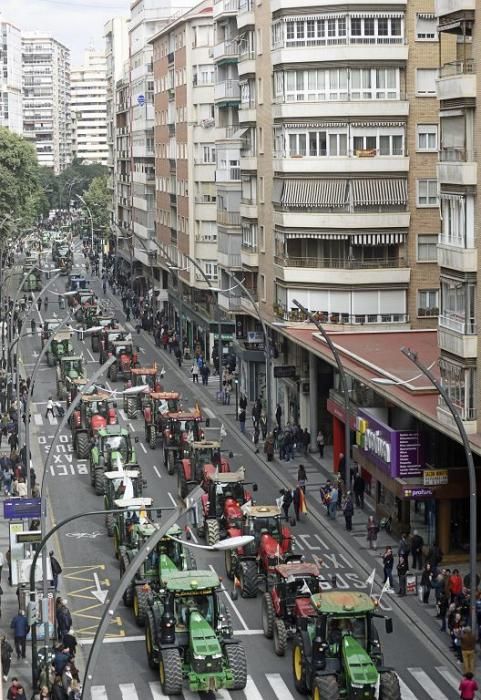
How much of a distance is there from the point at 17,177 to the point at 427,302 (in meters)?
79.7

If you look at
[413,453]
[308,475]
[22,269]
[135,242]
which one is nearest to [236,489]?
[413,453]

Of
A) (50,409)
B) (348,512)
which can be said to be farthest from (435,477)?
(50,409)

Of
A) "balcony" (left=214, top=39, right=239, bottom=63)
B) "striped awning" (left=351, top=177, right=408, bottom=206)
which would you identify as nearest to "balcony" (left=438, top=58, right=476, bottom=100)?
"striped awning" (left=351, top=177, right=408, bottom=206)

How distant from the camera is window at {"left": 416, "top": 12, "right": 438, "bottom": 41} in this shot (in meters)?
66.2

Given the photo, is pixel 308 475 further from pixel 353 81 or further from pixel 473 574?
pixel 473 574

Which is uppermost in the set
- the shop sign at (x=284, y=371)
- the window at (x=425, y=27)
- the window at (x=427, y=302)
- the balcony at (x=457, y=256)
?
the window at (x=425, y=27)

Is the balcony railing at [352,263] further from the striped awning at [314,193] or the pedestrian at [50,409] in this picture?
the pedestrian at [50,409]

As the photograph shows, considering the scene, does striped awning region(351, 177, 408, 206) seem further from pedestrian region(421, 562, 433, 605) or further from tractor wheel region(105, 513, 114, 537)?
pedestrian region(421, 562, 433, 605)

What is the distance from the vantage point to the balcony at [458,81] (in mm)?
43125

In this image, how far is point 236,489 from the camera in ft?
171

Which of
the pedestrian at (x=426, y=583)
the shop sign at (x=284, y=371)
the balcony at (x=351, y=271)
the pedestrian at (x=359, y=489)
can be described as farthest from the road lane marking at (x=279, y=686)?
the shop sign at (x=284, y=371)

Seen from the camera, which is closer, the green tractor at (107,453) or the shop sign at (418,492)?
the shop sign at (418,492)

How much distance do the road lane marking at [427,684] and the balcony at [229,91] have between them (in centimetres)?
5183

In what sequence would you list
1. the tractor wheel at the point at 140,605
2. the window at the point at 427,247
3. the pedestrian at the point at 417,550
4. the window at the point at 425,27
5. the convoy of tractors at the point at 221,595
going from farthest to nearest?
the window at the point at 427,247 → the window at the point at 425,27 → the pedestrian at the point at 417,550 → the tractor wheel at the point at 140,605 → the convoy of tractors at the point at 221,595
